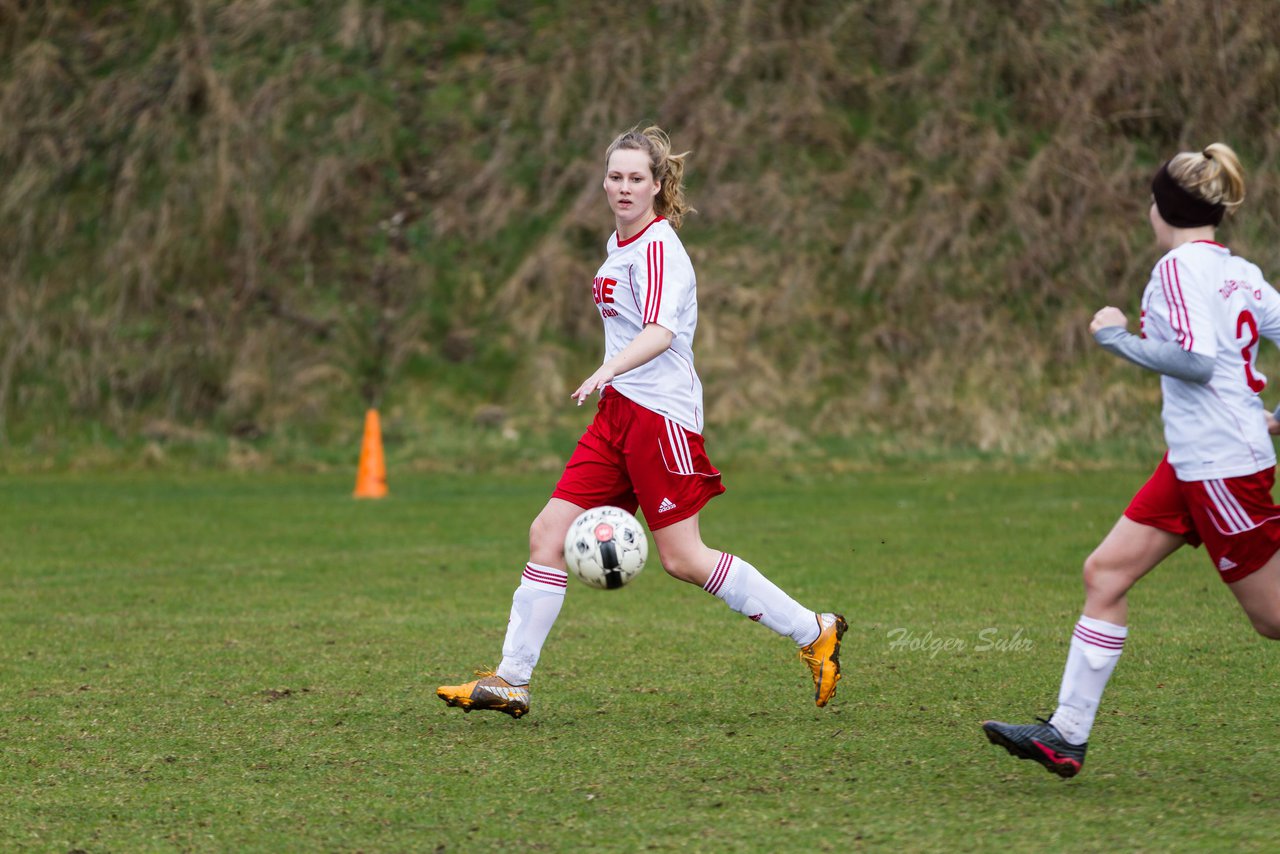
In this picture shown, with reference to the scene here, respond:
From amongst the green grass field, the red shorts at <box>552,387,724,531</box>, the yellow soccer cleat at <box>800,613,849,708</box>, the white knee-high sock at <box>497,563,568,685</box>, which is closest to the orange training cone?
the green grass field

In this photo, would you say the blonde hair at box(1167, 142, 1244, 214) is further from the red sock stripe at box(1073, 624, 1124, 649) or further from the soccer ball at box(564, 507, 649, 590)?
the soccer ball at box(564, 507, 649, 590)

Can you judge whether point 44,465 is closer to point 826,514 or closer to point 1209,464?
point 826,514

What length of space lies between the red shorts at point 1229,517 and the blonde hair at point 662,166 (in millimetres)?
2149

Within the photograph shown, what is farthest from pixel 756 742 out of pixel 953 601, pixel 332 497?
pixel 332 497

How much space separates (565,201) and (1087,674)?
1770cm

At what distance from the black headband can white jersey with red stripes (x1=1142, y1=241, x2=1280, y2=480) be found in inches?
3.6

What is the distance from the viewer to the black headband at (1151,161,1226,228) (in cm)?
459

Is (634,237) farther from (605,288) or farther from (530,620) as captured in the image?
(530,620)

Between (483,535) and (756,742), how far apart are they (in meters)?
6.86

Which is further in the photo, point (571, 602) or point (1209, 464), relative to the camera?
point (571, 602)

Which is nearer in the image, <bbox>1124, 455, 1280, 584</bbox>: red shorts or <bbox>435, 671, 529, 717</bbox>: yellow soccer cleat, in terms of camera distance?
<bbox>1124, 455, 1280, 584</bbox>: red shorts

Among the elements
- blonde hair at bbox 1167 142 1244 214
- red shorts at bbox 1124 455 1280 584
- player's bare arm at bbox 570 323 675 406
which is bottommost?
red shorts at bbox 1124 455 1280 584

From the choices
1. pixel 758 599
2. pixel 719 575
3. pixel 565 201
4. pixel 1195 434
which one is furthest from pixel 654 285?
pixel 565 201

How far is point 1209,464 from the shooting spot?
14.8 feet
